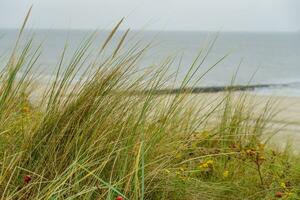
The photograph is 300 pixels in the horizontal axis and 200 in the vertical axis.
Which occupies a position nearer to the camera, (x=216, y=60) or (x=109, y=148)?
(x=109, y=148)

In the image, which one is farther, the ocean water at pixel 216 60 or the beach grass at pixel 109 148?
the ocean water at pixel 216 60

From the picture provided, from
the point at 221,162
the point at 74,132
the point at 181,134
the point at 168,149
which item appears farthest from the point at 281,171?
the point at 74,132

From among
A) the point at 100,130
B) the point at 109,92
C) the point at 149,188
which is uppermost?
the point at 109,92

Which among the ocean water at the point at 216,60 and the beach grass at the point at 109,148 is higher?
the ocean water at the point at 216,60

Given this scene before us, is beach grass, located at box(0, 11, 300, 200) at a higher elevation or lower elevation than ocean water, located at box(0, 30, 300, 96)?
lower

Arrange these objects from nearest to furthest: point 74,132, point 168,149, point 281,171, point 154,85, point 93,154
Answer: point 93,154 → point 74,132 → point 168,149 → point 154,85 → point 281,171

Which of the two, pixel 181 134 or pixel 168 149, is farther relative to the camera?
pixel 181 134

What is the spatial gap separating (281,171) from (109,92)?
1093 millimetres

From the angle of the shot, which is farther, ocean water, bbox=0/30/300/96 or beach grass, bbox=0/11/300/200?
ocean water, bbox=0/30/300/96

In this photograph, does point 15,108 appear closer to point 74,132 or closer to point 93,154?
point 74,132

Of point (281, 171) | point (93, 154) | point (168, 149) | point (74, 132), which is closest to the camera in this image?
point (93, 154)

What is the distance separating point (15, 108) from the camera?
288 cm

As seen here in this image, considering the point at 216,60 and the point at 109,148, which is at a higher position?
the point at 216,60

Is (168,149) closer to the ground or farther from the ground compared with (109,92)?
closer to the ground
